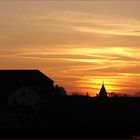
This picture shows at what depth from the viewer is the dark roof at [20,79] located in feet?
378

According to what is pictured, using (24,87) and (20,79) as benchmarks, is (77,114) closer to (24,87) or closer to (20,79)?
(24,87)

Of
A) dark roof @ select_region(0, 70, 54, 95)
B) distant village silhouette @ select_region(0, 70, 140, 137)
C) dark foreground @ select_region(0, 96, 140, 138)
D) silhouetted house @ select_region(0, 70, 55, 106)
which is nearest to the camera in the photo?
dark foreground @ select_region(0, 96, 140, 138)

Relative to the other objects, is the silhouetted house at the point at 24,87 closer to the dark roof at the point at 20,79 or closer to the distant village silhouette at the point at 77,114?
the dark roof at the point at 20,79

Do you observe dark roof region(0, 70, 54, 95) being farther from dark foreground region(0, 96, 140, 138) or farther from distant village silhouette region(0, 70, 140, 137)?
dark foreground region(0, 96, 140, 138)

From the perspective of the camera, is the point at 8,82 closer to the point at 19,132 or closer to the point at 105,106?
the point at 105,106

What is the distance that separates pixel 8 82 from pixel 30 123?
4221cm

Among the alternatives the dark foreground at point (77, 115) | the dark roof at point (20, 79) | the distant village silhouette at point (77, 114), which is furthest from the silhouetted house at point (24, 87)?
the dark foreground at point (77, 115)

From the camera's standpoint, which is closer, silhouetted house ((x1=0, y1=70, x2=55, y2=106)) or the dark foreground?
the dark foreground

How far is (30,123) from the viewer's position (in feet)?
248

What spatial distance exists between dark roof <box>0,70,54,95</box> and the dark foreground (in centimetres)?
2886

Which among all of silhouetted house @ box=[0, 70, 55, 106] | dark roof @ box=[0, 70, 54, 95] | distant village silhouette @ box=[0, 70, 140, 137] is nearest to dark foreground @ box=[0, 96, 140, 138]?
distant village silhouette @ box=[0, 70, 140, 137]

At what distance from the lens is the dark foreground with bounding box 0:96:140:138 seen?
2958 inches

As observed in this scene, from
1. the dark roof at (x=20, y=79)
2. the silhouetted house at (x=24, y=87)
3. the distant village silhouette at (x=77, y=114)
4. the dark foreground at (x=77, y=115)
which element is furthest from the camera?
the dark roof at (x=20, y=79)

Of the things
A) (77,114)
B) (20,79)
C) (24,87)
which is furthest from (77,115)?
(20,79)
